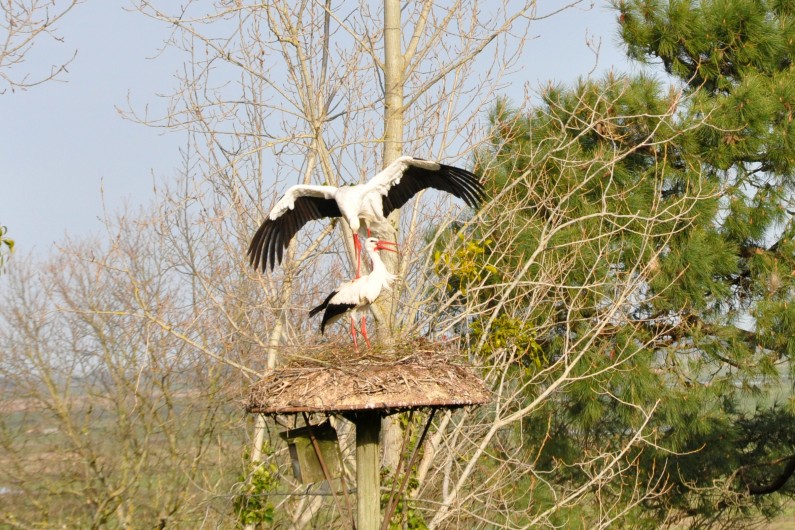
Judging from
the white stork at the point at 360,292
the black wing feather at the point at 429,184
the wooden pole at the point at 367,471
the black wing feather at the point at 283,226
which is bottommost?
the wooden pole at the point at 367,471

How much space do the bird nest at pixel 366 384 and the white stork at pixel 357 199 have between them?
1.27 meters

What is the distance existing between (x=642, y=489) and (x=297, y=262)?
375cm

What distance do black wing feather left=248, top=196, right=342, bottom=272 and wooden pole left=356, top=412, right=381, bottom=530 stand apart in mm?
1347

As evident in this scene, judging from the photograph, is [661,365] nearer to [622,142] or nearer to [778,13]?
[622,142]

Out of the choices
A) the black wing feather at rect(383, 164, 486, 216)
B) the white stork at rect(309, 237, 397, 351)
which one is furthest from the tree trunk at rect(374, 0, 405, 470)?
the white stork at rect(309, 237, 397, 351)

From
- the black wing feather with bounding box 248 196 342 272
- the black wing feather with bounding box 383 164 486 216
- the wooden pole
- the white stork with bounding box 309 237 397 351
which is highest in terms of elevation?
the black wing feather with bounding box 383 164 486 216

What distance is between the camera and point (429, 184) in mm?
6164

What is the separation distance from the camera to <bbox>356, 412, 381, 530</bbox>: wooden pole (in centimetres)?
479

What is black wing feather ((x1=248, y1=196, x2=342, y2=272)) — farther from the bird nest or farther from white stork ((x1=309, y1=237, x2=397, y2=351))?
the bird nest

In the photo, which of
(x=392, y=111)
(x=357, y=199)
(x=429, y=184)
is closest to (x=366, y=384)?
(x=357, y=199)

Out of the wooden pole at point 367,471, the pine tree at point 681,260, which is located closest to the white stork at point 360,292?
the wooden pole at point 367,471

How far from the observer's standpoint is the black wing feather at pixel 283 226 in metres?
5.82

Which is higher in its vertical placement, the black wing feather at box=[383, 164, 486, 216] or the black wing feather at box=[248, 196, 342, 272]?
the black wing feather at box=[383, 164, 486, 216]

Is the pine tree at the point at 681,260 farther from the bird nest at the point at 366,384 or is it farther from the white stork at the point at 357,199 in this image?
the bird nest at the point at 366,384
